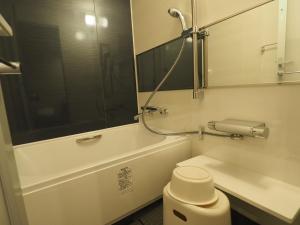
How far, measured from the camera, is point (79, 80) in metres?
1.86

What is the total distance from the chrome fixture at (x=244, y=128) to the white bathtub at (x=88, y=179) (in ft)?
1.51

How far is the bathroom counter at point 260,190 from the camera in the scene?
0.81 metres

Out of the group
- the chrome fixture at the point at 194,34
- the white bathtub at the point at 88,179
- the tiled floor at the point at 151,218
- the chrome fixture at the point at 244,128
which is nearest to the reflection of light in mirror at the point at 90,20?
the chrome fixture at the point at 194,34

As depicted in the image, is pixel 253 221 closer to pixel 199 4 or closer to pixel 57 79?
pixel 199 4

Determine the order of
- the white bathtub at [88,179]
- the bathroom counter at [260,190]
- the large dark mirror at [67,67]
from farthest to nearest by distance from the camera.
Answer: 1. the large dark mirror at [67,67]
2. the white bathtub at [88,179]
3. the bathroom counter at [260,190]

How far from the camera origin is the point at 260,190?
0.96m

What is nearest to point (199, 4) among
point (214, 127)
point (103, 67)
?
point (214, 127)

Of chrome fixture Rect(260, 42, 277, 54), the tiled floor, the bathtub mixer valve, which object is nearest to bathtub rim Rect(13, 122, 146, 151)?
the bathtub mixer valve

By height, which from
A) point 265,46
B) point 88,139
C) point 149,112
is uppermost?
point 265,46

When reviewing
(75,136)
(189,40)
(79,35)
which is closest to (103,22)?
(79,35)

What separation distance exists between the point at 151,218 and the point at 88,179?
632mm

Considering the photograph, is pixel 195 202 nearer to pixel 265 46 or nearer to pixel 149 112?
pixel 265 46

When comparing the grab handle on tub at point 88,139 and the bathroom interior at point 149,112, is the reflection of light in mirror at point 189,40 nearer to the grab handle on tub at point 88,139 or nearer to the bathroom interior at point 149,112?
the bathroom interior at point 149,112

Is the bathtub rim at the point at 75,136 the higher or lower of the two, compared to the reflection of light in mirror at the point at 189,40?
lower
